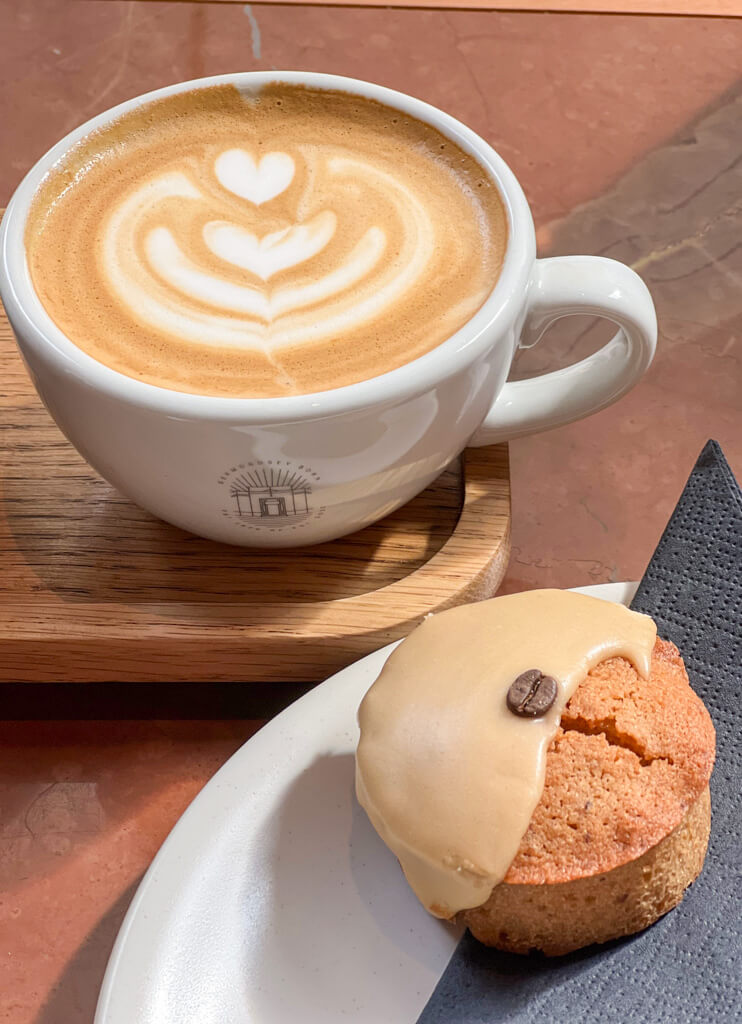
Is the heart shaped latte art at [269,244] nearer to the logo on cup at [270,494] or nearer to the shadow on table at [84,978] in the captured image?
the logo on cup at [270,494]

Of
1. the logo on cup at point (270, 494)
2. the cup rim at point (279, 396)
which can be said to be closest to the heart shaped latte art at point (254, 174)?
the cup rim at point (279, 396)

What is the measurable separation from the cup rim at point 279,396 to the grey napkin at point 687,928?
0.68 feet

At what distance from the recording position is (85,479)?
0.90 meters

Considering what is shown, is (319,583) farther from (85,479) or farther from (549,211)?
(549,211)

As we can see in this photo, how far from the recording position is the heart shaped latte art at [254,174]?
84 cm

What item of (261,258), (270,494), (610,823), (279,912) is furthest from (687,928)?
(261,258)

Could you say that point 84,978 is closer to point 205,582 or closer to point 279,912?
point 279,912

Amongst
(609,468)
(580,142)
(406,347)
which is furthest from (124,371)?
(580,142)

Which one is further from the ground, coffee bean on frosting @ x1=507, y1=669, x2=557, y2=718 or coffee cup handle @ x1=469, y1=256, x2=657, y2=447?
coffee cup handle @ x1=469, y1=256, x2=657, y2=447

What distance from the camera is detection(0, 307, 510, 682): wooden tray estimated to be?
79cm

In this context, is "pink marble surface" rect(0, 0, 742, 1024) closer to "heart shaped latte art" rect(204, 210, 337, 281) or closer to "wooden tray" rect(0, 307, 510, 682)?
"wooden tray" rect(0, 307, 510, 682)

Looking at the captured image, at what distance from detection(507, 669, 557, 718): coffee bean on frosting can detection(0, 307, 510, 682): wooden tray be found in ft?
0.50

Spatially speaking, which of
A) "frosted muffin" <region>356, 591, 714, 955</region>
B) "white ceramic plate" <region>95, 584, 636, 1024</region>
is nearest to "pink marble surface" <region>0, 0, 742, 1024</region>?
"white ceramic plate" <region>95, 584, 636, 1024</region>

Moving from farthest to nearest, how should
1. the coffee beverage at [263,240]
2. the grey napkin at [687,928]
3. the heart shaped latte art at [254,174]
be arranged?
the heart shaped latte art at [254,174], the coffee beverage at [263,240], the grey napkin at [687,928]
